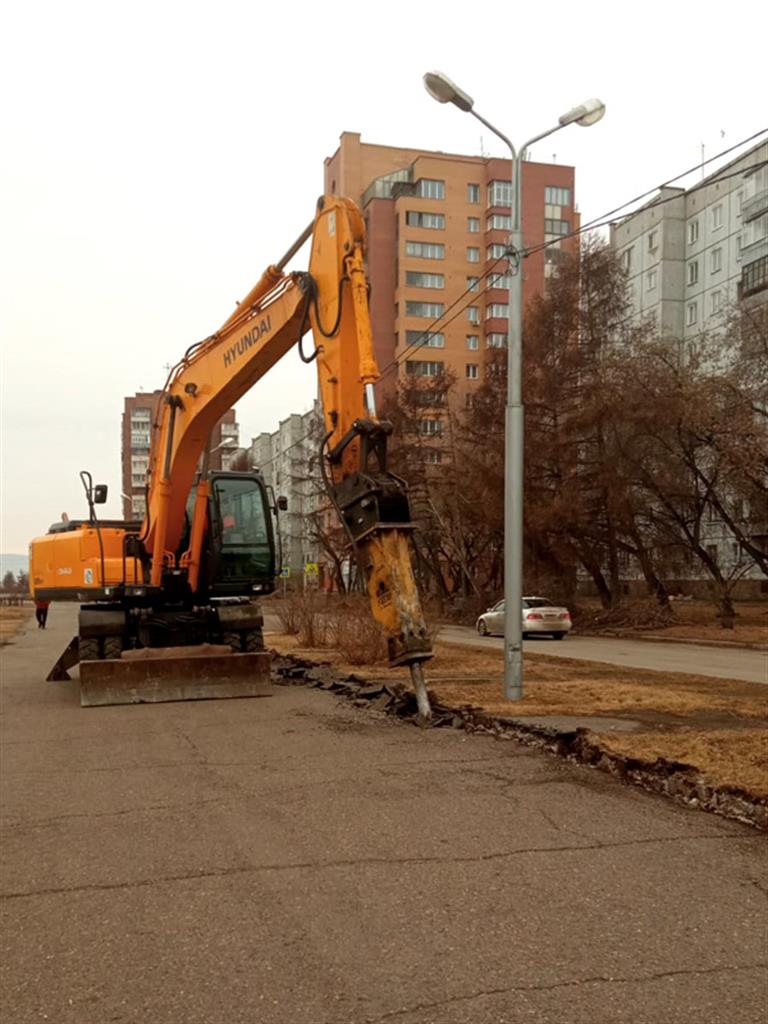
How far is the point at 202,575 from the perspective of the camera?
15.6 metres

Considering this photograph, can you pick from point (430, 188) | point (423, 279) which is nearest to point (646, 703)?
point (423, 279)

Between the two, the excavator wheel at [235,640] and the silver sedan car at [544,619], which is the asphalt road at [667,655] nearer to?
the silver sedan car at [544,619]

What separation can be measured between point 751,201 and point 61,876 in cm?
5795

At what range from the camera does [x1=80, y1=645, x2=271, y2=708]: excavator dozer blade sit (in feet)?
43.9

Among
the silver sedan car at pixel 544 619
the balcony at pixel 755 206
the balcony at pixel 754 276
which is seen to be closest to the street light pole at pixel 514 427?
the silver sedan car at pixel 544 619

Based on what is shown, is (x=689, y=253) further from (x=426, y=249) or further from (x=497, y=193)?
(x=426, y=249)

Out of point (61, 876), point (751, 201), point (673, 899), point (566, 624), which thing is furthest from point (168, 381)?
point (751, 201)

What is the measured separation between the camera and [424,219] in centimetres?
8225

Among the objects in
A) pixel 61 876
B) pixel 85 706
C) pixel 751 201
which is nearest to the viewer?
pixel 61 876

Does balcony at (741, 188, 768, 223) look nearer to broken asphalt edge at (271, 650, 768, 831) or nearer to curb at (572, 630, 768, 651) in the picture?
curb at (572, 630, 768, 651)

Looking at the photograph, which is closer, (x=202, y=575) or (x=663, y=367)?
(x=202, y=575)

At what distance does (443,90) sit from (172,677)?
28.2 feet

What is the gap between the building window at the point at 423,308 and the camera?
82000mm

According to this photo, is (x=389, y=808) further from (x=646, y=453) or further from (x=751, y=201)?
(x=751, y=201)
